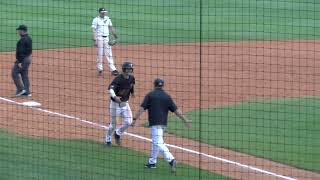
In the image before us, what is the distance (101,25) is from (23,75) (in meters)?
3.05

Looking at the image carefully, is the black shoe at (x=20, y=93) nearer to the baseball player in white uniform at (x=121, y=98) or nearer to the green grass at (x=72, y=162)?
the green grass at (x=72, y=162)

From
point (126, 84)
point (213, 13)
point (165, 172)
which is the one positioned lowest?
point (165, 172)

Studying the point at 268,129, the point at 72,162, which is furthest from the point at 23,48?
the point at 268,129

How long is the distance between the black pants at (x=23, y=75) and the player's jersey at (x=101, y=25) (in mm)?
2774

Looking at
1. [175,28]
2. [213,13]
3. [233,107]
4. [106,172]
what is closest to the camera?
[106,172]

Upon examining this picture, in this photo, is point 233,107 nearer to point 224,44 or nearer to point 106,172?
point 106,172

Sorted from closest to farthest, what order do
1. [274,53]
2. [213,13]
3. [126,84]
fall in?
[126,84] → [274,53] → [213,13]

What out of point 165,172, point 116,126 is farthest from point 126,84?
point 165,172

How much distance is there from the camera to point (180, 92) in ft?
65.8

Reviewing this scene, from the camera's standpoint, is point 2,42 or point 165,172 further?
point 2,42

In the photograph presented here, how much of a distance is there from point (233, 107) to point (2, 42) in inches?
397

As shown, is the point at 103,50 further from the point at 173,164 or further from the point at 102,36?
the point at 173,164

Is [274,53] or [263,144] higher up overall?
[274,53]

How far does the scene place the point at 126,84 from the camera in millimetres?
15047
